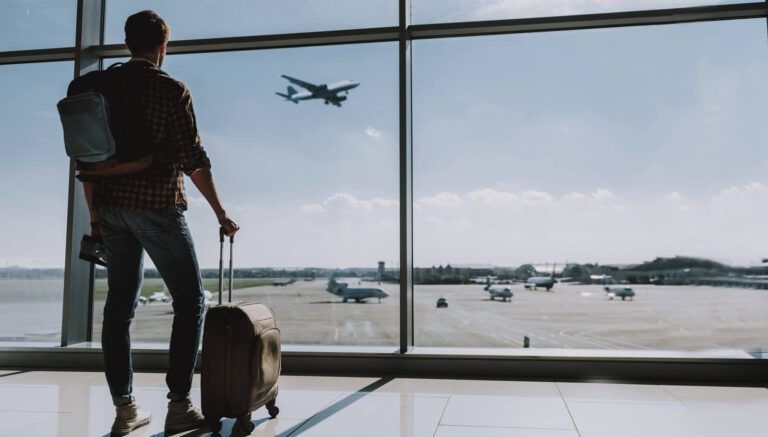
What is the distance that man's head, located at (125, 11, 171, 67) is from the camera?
68.3 inches

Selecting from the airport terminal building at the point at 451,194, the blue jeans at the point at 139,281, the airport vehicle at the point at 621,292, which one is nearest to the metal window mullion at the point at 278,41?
the airport terminal building at the point at 451,194

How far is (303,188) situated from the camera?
306cm

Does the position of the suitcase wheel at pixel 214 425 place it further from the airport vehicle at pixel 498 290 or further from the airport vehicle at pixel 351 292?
the airport vehicle at pixel 498 290

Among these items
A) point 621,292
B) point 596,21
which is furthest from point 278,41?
point 621,292

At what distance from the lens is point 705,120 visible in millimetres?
2795

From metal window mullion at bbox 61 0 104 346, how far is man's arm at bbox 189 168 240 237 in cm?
166

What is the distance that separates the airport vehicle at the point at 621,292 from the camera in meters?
2.80

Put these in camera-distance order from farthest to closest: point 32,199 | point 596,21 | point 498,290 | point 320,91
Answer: point 32,199, point 320,91, point 498,290, point 596,21

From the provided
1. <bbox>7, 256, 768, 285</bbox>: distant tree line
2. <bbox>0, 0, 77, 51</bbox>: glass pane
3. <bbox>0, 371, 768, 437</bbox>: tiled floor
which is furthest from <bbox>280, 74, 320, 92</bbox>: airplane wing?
<bbox>0, 371, 768, 437</bbox>: tiled floor

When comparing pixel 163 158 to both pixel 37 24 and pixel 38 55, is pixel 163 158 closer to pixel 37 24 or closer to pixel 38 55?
pixel 38 55

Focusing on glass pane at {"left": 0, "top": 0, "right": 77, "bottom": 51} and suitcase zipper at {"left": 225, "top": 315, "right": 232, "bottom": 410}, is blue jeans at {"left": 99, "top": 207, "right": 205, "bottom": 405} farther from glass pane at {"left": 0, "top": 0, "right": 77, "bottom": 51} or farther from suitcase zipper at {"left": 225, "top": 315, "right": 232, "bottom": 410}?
glass pane at {"left": 0, "top": 0, "right": 77, "bottom": 51}

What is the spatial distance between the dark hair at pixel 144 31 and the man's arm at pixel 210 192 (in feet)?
1.39

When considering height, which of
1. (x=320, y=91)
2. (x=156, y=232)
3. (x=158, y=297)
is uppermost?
(x=320, y=91)

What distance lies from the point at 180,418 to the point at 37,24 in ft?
8.74
